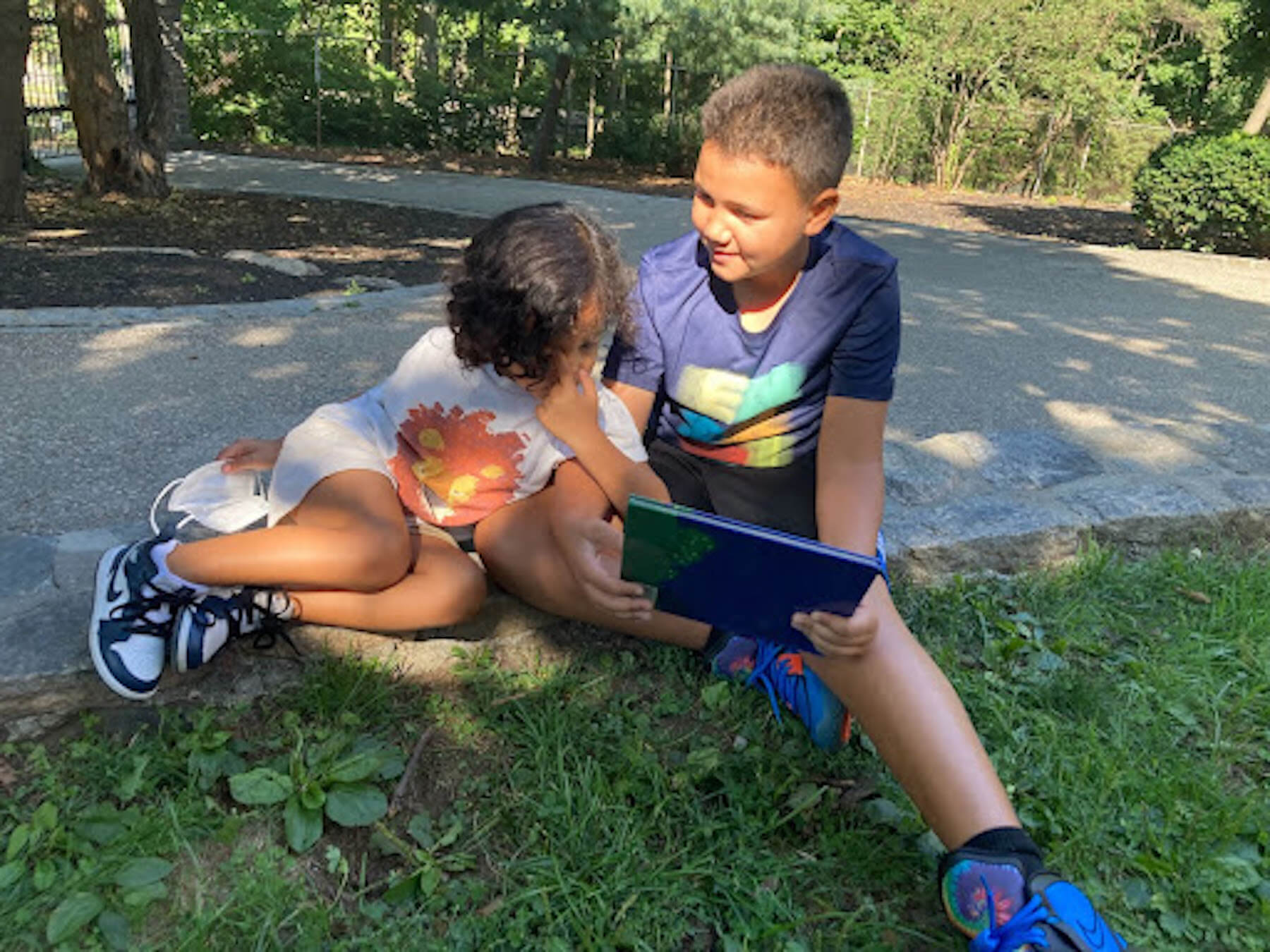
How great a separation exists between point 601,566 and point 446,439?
1.59ft

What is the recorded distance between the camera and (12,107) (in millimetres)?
7711


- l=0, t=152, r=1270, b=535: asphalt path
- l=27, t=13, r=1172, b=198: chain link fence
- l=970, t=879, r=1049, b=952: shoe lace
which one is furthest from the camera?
l=27, t=13, r=1172, b=198: chain link fence

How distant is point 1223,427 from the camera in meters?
4.08

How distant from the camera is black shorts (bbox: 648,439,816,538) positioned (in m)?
2.19

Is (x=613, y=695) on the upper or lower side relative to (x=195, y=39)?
lower

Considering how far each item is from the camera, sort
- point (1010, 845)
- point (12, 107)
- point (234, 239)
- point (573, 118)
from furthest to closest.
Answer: point (573, 118) → point (234, 239) → point (12, 107) → point (1010, 845)

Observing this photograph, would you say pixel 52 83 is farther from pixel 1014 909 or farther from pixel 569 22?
pixel 1014 909

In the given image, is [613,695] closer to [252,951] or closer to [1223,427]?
[252,951]

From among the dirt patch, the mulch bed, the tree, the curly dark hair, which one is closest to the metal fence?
the mulch bed

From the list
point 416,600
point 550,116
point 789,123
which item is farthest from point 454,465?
point 550,116

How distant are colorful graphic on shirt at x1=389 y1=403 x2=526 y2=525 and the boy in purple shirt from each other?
0.06 m

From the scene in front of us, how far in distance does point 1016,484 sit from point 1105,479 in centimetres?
28

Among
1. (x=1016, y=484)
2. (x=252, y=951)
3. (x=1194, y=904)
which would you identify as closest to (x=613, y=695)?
(x=252, y=951)

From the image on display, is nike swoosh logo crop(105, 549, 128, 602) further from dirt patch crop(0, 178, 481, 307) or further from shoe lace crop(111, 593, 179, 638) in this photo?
dirt patch crop(0, 178, 481, 307)
